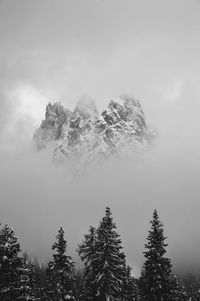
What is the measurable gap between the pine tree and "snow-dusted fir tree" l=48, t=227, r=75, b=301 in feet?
24.3

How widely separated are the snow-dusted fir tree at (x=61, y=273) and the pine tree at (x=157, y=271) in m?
7.40

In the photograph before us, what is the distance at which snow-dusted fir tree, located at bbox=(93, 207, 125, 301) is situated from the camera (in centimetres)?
4078

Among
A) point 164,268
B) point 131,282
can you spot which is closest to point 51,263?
point 164,268

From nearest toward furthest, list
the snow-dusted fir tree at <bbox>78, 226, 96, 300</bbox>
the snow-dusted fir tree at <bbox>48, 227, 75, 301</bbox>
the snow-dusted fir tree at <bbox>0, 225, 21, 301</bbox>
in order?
the snow-dusted fir tree at <bbox>0, 225, 21, 301</bbox>
the snow-dusted fir tree at <bbox>48, 227, 75, 301</bbox>
the snow-dusted fir tree at <bbox>78, 226, 96, 300</bbox>

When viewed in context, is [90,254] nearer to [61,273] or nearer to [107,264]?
[107,264]

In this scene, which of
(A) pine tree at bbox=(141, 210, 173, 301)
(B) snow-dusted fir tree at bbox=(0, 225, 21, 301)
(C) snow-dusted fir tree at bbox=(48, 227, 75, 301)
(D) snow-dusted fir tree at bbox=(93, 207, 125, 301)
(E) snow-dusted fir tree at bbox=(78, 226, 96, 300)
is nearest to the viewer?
(B) snow-dusted fir tree at bbox=(0, 225, 21, 301)

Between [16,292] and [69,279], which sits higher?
[69,279]

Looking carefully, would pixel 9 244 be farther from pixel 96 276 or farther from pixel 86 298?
pixel 86 298

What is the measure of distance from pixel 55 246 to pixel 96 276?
16.0 feet

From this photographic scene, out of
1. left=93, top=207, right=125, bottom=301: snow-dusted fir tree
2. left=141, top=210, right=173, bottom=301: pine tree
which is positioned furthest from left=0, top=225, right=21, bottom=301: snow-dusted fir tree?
left=141, top=210, right=173, bottom=301: pine tree

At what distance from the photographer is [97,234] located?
4347 cm

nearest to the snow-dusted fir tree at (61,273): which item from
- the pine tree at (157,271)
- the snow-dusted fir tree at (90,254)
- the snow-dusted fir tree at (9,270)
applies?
the snow-dusted fir tree at (90,254)

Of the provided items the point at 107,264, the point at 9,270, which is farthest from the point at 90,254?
the point at 9,270

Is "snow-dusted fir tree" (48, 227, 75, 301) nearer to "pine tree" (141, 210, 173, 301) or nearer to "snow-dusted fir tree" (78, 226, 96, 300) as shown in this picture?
"snow-dusted fir tree" (78, 226, 96, 300)
